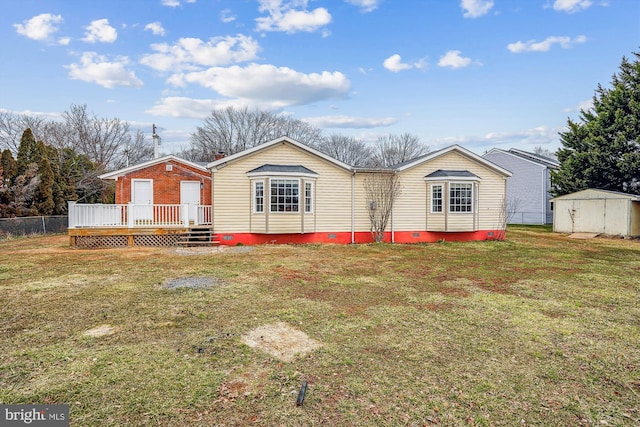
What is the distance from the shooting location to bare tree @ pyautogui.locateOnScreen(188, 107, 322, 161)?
38812 mm

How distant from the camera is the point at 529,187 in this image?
89.4 ft

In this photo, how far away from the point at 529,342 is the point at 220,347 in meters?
3.61

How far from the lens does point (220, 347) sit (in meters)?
3.72

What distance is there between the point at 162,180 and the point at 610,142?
25.7m

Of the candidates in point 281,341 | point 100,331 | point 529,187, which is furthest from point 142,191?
point 529,187

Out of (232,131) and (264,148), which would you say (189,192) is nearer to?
(264,148)

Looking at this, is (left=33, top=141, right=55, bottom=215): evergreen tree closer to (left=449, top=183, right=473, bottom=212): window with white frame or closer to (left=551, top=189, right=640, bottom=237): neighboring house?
(left=449, top=183, right=473, bottom=212): window with white frame

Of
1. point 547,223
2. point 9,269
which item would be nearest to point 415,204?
point 9,269

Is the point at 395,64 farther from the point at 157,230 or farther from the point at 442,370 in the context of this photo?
the point at 442,370

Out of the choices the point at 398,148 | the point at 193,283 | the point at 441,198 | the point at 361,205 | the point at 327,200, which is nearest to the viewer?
the point at 193,283

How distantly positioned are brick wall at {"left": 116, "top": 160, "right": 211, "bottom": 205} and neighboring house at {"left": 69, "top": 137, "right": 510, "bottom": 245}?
61 centimetres

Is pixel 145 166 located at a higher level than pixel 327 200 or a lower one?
higher

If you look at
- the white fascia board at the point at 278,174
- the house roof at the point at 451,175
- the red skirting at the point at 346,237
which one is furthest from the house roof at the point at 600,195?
the white fascia board at the point at 278,174

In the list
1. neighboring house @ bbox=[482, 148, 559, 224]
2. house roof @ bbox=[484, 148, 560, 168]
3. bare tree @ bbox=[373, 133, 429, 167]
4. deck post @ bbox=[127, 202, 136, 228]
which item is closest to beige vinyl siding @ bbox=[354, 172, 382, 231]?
deck post @ bbox=[127, 202, 136, 228]
